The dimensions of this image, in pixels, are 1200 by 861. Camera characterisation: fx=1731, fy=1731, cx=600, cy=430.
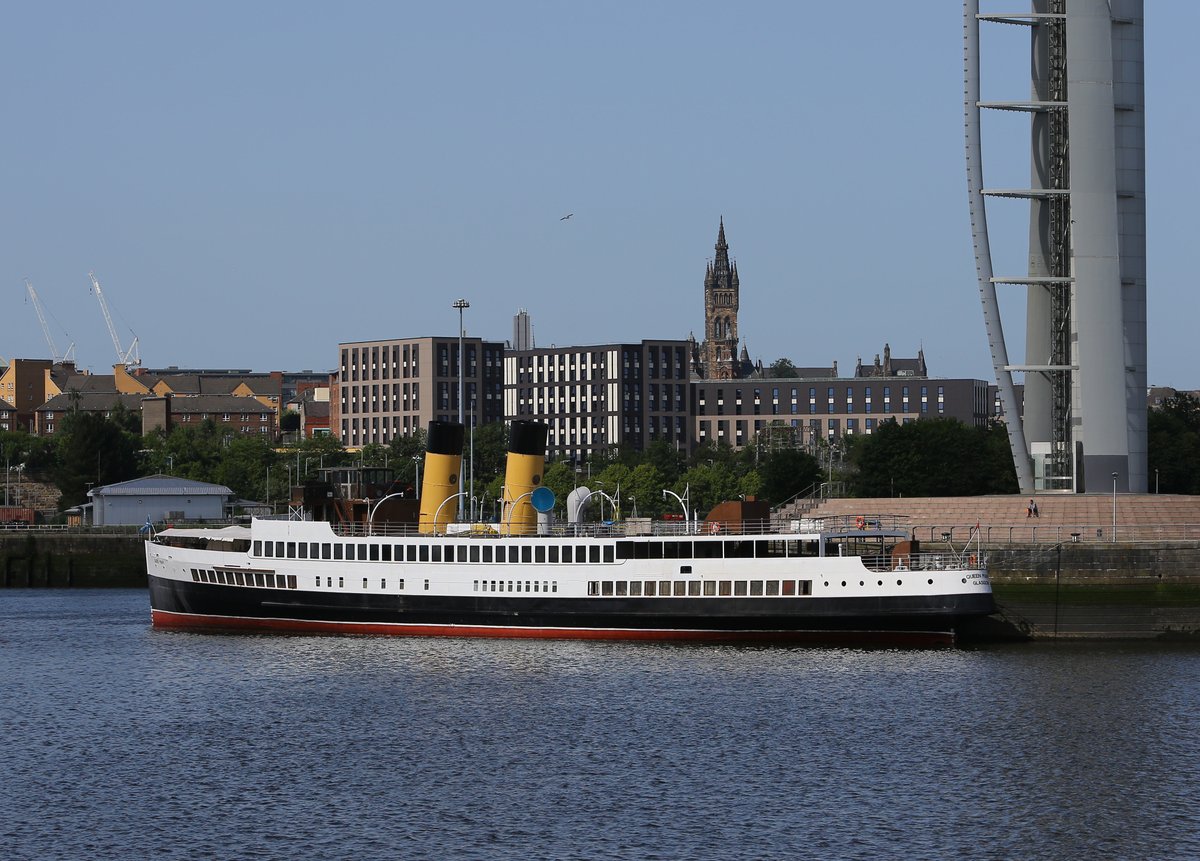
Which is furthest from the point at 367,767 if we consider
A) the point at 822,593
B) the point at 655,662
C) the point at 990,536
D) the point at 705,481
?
the point at 705,481

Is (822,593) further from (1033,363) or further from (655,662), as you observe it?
(1033,363)

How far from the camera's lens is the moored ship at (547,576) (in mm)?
69062

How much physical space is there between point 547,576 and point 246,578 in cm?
1461

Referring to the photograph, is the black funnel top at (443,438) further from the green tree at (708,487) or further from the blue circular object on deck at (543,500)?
the green tree at (708,487)

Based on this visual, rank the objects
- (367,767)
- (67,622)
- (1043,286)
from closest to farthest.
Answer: (367,767)
(67,622)
(1043,286)

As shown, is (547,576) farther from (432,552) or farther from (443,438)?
(443,438)

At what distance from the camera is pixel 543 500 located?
7556 cm

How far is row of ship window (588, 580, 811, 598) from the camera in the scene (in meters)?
69.8

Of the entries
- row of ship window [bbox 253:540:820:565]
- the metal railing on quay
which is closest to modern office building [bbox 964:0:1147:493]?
the metal railing on quay

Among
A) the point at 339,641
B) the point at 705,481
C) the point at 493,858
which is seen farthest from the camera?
the point at 705,481

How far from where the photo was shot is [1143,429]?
87938mm

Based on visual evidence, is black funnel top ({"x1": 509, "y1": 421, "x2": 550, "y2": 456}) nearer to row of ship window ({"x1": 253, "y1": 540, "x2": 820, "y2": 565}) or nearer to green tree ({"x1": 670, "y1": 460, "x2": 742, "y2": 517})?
row of ship window ({"x1": 253, "y1": 540, "x2": 820, "y2": 565})

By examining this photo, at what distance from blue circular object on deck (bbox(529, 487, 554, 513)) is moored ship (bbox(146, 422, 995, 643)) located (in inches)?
3.4

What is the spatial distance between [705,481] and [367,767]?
100572 millimetres
